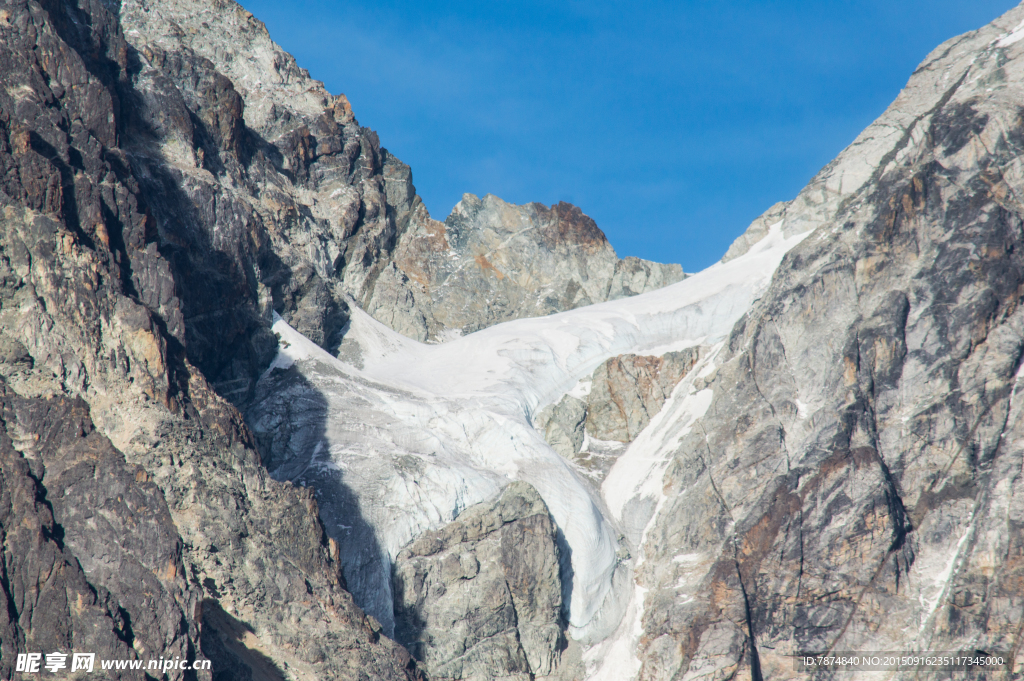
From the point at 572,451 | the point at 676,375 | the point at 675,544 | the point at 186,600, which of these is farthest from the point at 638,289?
the point at 186,600

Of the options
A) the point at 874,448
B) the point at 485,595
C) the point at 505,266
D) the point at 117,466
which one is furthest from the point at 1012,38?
the point at 117,466

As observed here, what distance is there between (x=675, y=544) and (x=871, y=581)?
9.55 m

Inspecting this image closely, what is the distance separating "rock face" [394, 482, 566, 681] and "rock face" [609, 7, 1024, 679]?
535 cm

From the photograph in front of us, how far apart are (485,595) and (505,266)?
42.0m

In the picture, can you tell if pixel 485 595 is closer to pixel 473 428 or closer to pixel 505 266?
pixel 473 428

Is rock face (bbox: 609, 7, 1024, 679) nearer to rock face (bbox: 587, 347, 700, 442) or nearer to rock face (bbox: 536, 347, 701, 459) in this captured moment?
rock face (bbox: 587, 347, 700, 442)

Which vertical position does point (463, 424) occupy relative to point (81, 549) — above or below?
above

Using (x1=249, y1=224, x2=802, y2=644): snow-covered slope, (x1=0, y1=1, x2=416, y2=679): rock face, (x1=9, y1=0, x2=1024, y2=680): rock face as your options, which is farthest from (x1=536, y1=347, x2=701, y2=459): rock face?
Answer: (x1=0, y1=1, x2=416, y2=679): rock face

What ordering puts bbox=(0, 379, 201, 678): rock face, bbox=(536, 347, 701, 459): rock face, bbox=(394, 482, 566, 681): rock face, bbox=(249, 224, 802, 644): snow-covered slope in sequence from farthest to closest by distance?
bbox=(536, 347, 701, 459): rock face, bbox=(249, 224, 802, 644): snow-covered slope, bbox=(394, 482, 566, 681): rock face, bbox=(0, 379, 201, 678): rock face

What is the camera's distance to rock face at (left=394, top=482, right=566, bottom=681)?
41.8 m

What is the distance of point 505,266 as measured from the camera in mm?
80562

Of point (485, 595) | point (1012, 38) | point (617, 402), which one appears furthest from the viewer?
point (617, 402)

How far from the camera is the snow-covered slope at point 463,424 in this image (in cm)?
4466

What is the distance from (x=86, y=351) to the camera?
107 feet
